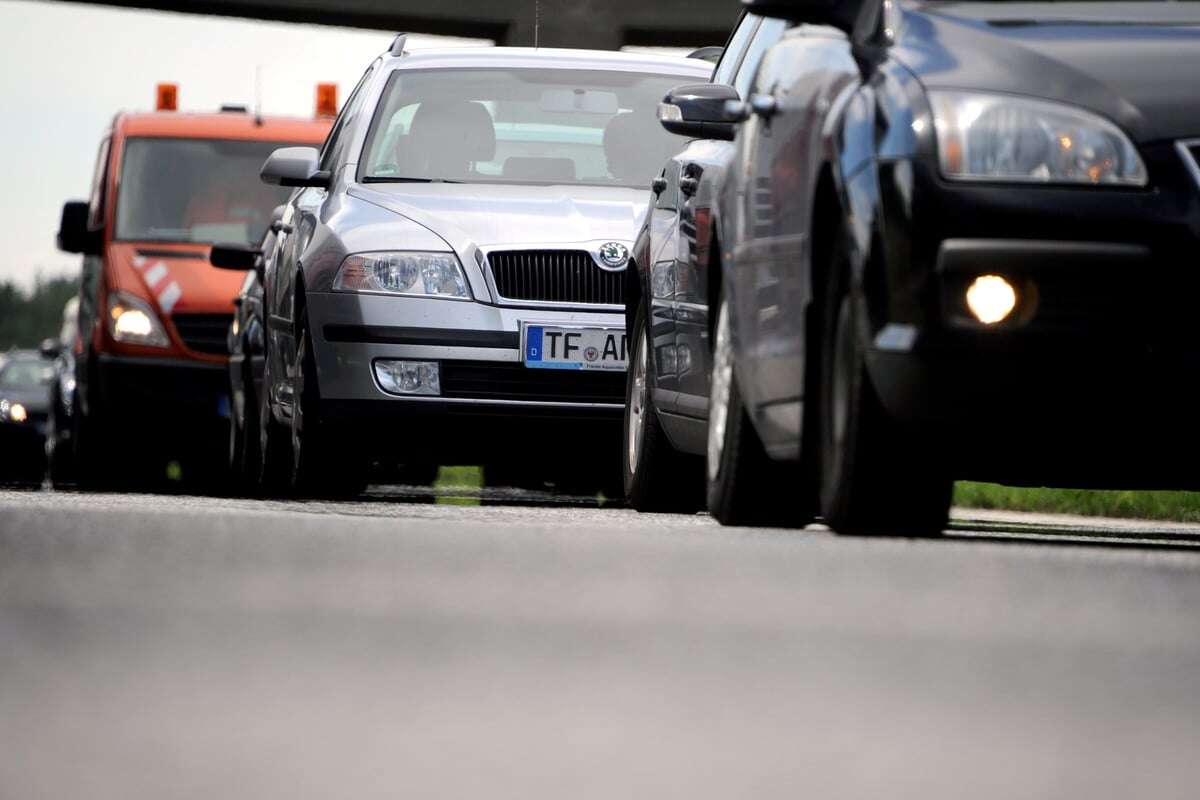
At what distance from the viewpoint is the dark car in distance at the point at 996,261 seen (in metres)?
6.19

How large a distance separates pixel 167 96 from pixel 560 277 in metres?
10.0

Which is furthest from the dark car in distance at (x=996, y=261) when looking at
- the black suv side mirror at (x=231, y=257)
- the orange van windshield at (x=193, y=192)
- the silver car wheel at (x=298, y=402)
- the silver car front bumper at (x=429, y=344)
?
the orange van windshield at (x=193, y=192)

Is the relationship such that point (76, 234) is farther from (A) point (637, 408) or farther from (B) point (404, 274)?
(A) point (637, 408)

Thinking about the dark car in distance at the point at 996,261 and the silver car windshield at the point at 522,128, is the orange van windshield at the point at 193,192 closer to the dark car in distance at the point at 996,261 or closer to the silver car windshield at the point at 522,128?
the silver car windshield at the point at 522,128

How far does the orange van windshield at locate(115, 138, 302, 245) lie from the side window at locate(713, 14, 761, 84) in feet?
27.5

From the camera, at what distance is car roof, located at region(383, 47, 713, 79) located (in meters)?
11.6

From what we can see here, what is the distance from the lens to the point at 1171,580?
18.0 ft

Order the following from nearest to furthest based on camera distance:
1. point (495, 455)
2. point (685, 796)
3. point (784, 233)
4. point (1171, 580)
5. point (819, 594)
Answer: point (685, 796)
point (819, 594)
point (1171, 580)
point (784, 233)
point (495, 455)

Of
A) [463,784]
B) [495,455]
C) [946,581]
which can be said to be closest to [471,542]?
[946,581]

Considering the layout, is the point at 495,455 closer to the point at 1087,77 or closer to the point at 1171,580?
the point at 1087,77

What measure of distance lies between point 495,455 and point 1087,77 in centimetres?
468

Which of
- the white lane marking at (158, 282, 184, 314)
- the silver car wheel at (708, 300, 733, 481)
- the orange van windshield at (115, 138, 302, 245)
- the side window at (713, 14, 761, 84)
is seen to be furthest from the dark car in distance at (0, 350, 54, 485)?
the silver car wheel at (708, 300, 733, 481)

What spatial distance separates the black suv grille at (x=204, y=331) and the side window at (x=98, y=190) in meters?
0.91

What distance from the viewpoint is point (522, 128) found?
Answer: 11.5 meters
